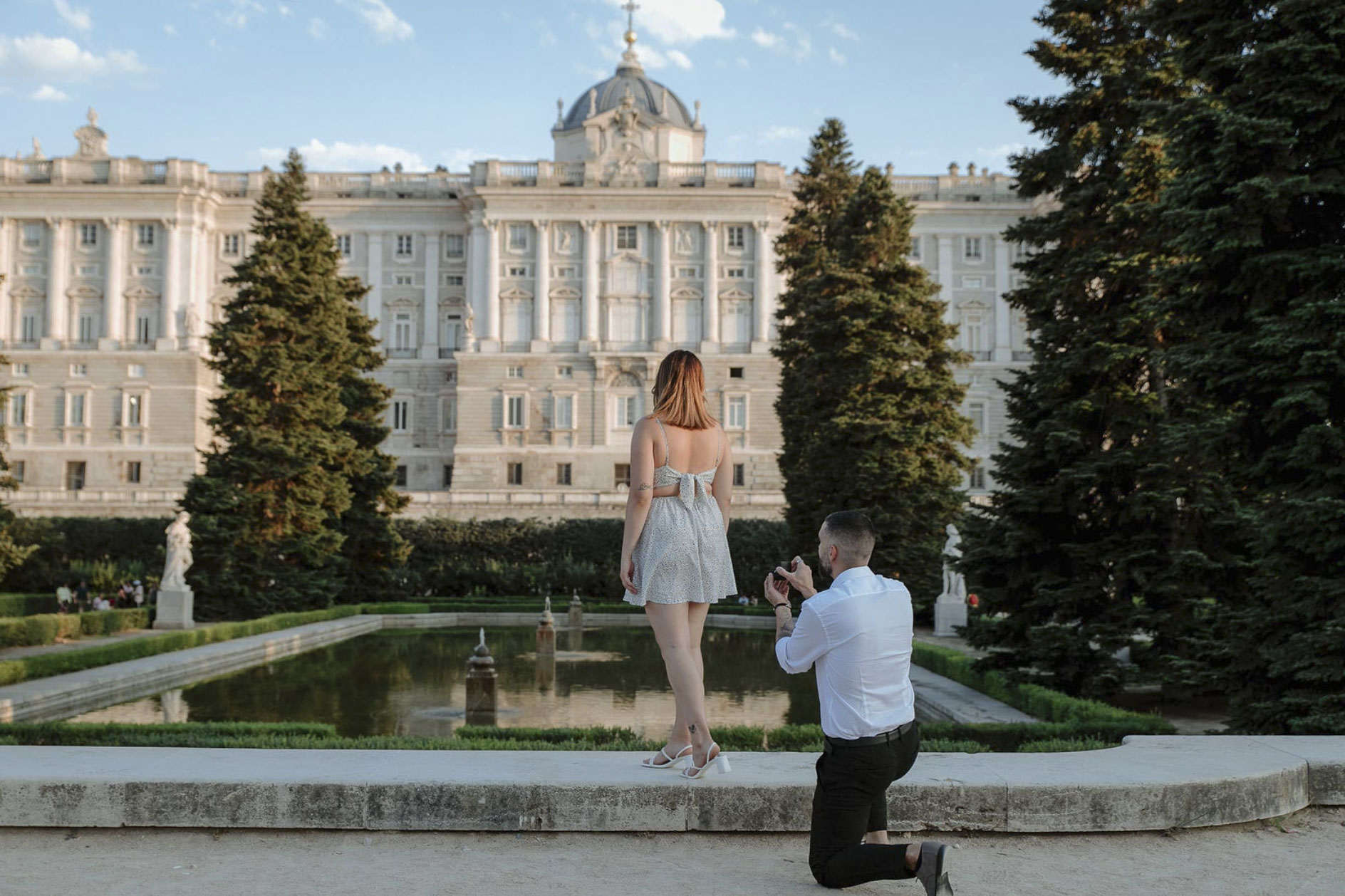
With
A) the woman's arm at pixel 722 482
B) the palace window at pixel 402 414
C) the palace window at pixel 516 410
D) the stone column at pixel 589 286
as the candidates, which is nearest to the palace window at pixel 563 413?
the palace window at pixel 516 410

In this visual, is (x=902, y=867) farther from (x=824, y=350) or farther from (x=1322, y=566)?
(x=824, y=350)

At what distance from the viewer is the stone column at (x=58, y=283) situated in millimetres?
62375

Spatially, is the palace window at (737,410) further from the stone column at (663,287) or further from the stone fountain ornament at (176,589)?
the stone fountain ornament at (176,589)

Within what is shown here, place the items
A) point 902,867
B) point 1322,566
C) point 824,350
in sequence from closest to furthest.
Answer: point 902,867, point 1322,566, point 824,350

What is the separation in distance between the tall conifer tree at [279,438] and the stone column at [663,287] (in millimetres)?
32188

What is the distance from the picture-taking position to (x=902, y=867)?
176 inches

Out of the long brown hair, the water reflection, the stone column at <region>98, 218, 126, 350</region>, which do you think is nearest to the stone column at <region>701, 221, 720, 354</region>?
the stone column at <region>98, 218, 126, 350</region>

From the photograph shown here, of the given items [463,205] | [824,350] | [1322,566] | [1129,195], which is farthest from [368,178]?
[1322,566]

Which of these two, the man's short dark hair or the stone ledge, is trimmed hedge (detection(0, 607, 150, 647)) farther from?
the man's short dark hair

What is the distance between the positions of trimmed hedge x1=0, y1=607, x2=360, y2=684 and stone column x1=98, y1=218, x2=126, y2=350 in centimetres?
4355

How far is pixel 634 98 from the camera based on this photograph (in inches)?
2778

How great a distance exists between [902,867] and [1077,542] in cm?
944

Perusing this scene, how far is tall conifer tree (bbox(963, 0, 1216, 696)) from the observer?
12711mm

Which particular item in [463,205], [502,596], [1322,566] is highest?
[463,205]
